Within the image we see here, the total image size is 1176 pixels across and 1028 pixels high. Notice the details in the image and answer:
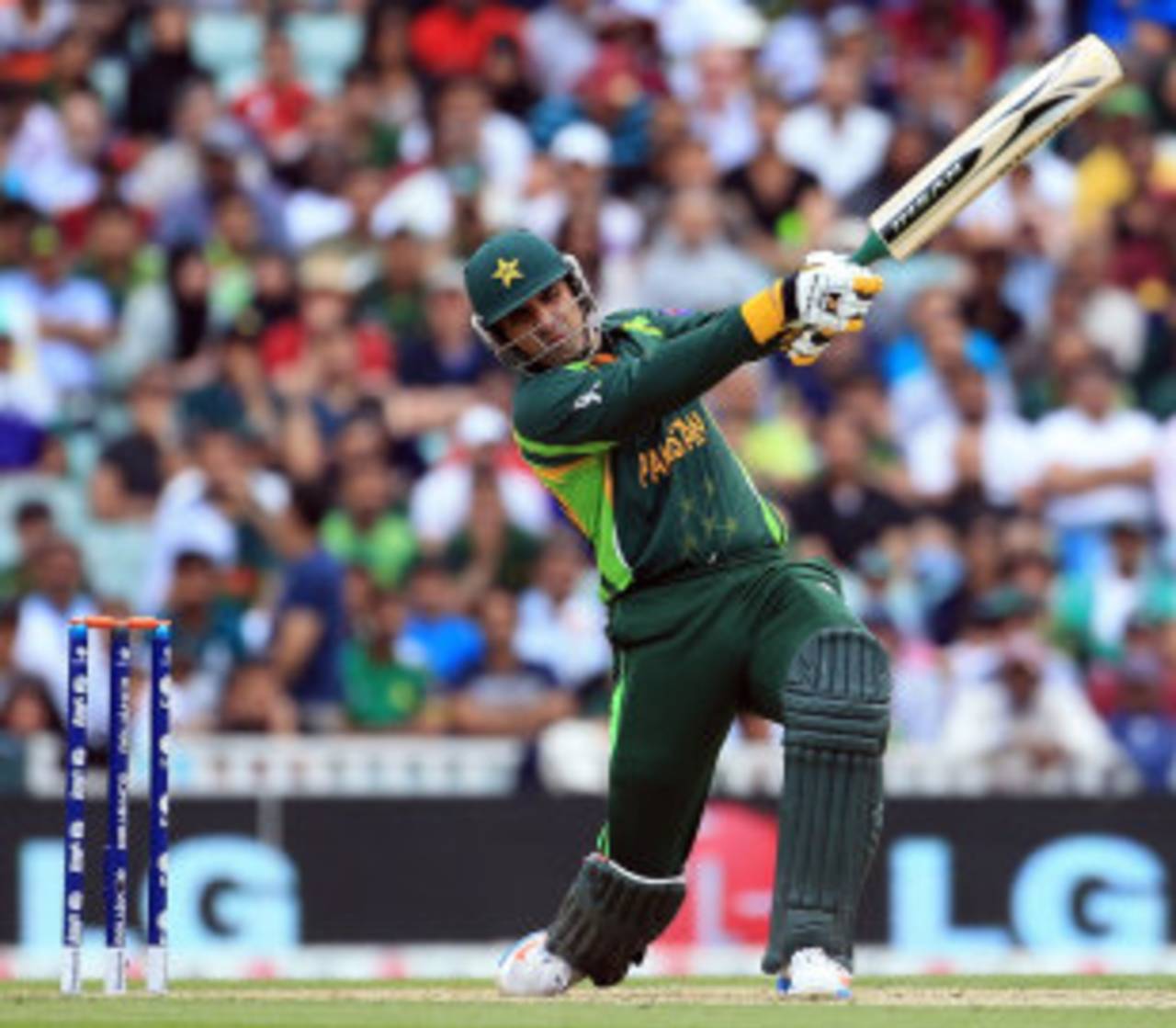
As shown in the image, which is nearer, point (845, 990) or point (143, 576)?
point (845, 990)

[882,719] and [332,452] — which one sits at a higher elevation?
A: [332,452]

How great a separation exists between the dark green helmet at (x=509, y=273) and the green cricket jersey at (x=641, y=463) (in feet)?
0.69

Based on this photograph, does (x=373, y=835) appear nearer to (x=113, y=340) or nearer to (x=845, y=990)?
(x=113, y=340)

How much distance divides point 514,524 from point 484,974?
2337 millimetres

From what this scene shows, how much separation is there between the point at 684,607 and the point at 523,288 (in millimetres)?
926

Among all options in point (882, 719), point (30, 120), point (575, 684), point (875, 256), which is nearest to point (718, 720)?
point (882, 719)

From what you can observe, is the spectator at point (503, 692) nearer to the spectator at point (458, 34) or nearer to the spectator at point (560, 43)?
the spectator at point (458, 34)

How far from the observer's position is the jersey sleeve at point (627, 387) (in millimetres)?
7930

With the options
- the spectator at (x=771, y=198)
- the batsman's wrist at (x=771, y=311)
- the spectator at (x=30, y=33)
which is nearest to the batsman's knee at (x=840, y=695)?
the batsman's wrist at (x=771, y=311)

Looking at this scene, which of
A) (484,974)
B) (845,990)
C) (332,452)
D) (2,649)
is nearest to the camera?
(845,990)

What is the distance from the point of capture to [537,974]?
28.8 ft

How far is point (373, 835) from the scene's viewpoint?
40.7 feet

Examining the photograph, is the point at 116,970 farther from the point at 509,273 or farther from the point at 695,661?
the point at 509,273

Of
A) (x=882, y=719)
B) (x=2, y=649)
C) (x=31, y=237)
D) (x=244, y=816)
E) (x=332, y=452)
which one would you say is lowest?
(x=882, y=719)
